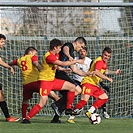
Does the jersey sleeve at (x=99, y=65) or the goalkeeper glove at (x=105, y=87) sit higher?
the jersey sleeve at (x=99, y=65)

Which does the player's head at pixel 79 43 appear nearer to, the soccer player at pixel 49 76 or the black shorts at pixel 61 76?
the black shorts at pixel 61 76

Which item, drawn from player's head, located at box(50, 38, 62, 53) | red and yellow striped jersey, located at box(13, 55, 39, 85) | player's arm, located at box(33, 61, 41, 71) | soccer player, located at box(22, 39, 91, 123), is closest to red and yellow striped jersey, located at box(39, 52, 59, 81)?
soccer player, located at box(22, 39, 91, 123)

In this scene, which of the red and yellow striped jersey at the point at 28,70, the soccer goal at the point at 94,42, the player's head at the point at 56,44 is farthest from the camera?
the soccer goal at the point at 94,42

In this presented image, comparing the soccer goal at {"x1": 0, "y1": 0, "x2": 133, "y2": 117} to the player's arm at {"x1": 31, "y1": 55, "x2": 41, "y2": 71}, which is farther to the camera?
the soccer goal at {"x1": 0, "y1": 0, "x2": 133, "y2": 117}

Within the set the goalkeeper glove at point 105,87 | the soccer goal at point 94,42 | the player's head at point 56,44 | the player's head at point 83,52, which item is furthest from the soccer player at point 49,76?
the soccer goal at point 94,42

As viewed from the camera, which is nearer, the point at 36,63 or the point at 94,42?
the point at 36,63

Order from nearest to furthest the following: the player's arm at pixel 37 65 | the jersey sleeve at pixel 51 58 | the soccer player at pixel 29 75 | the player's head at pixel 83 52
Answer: the jersey sleeve at pixel 51 58 < the player's arm at pixel 37 65 < the soccer player at pixel 29 75 < the player's head at pixel 83 52

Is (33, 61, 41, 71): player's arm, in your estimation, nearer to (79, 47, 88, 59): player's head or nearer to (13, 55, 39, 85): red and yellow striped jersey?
(13, 55, 39, 85): red and yellow striped jersey

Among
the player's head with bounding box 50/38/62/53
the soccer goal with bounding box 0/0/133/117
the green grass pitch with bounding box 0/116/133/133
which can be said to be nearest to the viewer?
the green grass pitch with bounding box 0/116/133/133

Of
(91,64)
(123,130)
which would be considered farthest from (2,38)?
(123,130)

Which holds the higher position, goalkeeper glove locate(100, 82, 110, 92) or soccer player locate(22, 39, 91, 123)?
soccer player locate(22, 39, 91, 123)

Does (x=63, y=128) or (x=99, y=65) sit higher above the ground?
(x=99, y=65)

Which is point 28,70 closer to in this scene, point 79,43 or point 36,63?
point 36,63

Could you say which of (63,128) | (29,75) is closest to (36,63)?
(29,75)
